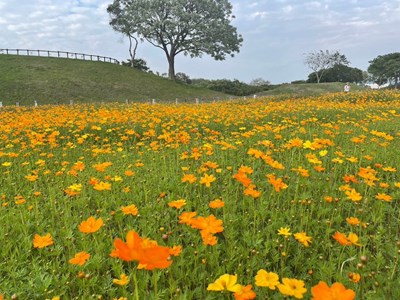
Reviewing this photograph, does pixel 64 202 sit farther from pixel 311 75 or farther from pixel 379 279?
pixel 311 75

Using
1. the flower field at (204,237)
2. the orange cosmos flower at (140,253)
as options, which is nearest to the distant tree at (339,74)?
the flower field at (204,237)

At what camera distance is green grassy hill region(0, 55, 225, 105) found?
26.2 m

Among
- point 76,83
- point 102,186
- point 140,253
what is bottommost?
point 102,186

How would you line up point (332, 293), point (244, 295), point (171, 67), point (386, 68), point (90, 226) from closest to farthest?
point (332, 293)
point (244, 295)
point (90, 226)
point (171, 67)
point (386, 68)

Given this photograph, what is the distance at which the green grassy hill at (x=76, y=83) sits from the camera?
2620 cm

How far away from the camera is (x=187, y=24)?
34969 mm

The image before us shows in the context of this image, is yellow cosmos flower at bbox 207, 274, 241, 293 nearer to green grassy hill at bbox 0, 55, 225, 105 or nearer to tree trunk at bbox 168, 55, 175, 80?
green grassy hill at bbox 0, 55, 225, 105

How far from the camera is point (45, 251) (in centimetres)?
231

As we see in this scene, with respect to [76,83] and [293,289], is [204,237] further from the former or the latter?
[76,83]

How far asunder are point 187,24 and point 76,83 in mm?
13222

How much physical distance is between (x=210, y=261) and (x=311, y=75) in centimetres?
6037

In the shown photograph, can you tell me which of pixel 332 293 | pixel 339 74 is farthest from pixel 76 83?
pixel 339 74

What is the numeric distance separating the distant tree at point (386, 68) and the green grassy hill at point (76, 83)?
3569 centimetres

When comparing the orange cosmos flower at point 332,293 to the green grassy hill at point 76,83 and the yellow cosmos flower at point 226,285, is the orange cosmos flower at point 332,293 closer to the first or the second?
the yellow cosmos flower at point 226,285
